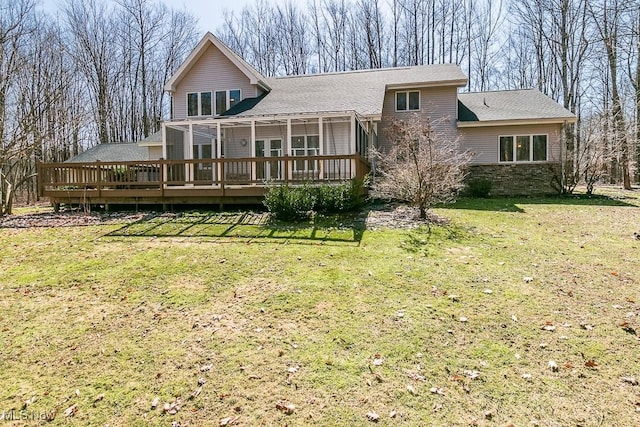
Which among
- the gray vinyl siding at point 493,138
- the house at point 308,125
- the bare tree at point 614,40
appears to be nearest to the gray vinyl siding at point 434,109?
the house at point 308,125

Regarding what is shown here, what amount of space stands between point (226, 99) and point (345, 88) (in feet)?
18.8

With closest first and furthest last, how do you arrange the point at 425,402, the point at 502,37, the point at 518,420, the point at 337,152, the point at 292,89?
1. the point at 518,420
2. the point at 425,402
3. the point at 337,152
4. the point at 292,89
5. the point at 502,37

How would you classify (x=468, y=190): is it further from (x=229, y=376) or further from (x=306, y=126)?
(x=229, y=376)

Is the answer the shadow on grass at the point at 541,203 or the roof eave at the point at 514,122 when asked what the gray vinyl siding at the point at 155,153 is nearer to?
the roof eave at the point at 514,122

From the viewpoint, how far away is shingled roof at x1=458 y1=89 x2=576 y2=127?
16795mm

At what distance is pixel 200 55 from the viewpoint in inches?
739

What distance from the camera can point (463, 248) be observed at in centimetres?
751

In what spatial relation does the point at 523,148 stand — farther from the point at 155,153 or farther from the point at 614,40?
the point at 155,153

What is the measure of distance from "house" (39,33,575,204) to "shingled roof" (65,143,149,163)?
3742 millimetres

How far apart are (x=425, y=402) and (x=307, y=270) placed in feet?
10.9

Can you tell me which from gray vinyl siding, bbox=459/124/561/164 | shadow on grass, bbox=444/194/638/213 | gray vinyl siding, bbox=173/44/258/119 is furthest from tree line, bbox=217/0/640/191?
gray vinyl siding, bbox=173/44/258/119

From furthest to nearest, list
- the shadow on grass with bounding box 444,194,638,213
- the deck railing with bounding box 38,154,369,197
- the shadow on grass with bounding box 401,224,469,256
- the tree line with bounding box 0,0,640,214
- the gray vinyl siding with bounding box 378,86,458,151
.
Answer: the tree line with bounding box 0,0,640,214
the gray vinyl siding with bounding box 378,86,458,151
the shadow on grass with bounding box 444,194,638,213
the deck railing with bounding box 38,154,369,197
the shadow on grass with bounding box 401,224,469,256

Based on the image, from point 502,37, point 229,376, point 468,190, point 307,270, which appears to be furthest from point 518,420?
point 502,37

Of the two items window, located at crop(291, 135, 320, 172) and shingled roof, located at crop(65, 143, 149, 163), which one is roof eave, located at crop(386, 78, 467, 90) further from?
shingled roof, located at crop(65, 143, 149, 163)
